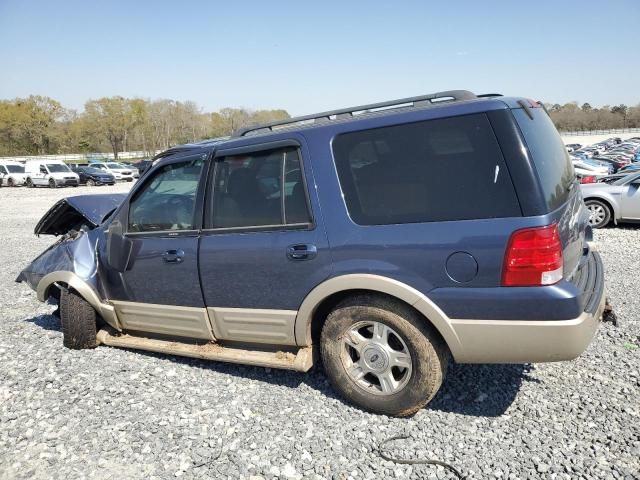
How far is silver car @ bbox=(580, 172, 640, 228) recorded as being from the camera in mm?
9891

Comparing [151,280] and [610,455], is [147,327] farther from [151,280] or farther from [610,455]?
[610,455]

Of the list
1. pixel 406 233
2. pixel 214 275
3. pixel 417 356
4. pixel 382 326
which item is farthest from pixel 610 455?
pixel 214 275

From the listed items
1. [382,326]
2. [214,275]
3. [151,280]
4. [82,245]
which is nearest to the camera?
[382,326]

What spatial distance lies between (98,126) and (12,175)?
5043 centimetres

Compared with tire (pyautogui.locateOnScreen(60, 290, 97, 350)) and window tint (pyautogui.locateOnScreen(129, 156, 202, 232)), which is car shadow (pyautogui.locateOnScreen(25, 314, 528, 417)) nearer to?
tire (pyautogui.locateOnScreen(60, 290, 97, 350))

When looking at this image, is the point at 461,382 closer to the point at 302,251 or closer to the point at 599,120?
the point at 302,251

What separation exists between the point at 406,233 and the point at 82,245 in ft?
10.1

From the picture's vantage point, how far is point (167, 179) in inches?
149

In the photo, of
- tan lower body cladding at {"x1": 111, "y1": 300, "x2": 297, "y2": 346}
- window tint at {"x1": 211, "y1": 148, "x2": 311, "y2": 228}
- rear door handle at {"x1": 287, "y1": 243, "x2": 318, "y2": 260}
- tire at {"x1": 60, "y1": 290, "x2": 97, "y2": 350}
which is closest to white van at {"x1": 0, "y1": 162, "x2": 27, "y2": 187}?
tire at {"x1": 60, "y1": 290, "x2": 97, "y2": 350}

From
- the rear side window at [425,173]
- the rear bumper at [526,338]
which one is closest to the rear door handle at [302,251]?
the rear side window at [425,173]

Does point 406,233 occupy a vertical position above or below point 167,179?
below

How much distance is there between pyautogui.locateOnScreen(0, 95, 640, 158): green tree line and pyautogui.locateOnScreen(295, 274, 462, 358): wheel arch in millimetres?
65735

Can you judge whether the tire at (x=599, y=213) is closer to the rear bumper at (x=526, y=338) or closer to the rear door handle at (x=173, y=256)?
the rear bumper at (x=526, y=338)

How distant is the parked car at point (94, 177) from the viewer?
1277 inches
